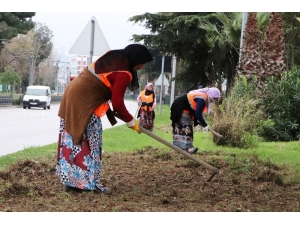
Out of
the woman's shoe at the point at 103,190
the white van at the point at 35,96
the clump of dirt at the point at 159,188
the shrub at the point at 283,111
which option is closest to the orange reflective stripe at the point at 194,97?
the clump of dirt at the point at 159,188

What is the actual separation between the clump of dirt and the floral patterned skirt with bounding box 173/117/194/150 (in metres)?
0.32

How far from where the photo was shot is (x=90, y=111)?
680cm

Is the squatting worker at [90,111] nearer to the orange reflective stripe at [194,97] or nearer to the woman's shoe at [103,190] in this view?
the woman's shoe at [103,190]

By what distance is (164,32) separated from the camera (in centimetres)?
2811

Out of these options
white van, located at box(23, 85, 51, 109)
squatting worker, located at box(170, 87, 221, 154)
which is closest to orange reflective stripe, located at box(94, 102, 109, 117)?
squatting worker, located at box(170, 87, 221, 154)

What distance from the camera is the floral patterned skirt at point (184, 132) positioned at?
10695 millimetres

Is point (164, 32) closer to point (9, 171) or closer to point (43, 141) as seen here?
point (43, 141)

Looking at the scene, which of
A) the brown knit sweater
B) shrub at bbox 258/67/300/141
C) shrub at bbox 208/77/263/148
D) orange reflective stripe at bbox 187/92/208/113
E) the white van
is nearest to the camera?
the brown knit sweater

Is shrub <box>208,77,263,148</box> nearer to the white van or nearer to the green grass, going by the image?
the green grass

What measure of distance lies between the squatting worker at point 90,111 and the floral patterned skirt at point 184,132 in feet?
12.5

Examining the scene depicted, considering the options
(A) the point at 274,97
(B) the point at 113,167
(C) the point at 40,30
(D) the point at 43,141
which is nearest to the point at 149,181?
(B) the point at 113,167

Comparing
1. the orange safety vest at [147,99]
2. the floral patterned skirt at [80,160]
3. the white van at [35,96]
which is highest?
the orange safety vest at [147,99]

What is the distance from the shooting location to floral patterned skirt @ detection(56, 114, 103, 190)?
687 centimetres

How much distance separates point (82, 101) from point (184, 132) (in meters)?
4.20
